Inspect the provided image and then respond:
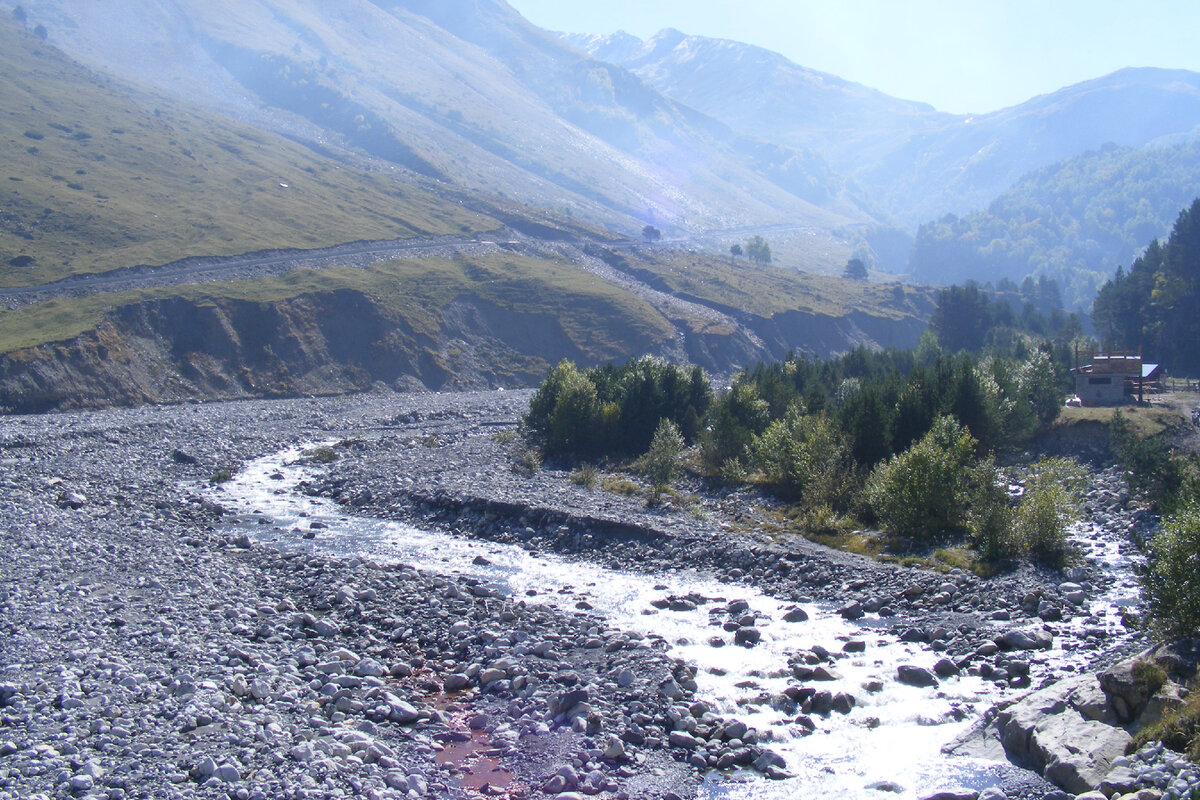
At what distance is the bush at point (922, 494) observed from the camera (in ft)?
111

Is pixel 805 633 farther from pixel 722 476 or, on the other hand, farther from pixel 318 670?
pixel 722 476

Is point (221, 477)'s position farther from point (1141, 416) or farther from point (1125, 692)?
point (1141, 416)

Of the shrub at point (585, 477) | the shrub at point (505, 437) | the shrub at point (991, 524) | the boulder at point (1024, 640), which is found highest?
the shrub at point (991, 524)

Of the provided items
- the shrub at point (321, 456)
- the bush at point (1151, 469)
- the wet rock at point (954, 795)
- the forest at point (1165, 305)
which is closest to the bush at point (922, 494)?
the bush at point (1151, 469)

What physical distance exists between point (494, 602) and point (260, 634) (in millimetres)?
6857

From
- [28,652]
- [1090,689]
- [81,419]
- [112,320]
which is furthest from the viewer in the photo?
[112,320]

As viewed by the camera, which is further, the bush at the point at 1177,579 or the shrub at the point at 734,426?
the shrub at the point at 734,426

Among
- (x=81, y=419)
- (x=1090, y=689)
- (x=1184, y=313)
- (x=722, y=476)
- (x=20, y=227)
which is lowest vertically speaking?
(x=81, y=419)

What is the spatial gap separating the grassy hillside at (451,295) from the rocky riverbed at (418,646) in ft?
166

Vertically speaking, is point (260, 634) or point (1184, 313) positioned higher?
point (1184, 313)

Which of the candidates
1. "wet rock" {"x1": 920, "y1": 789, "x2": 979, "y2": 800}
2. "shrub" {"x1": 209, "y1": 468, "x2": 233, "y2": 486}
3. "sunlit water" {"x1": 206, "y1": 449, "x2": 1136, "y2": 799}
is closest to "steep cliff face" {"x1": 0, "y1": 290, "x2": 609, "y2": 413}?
"shrub" {"x1": 209, "y1": 468, "x2": 233, "y2": 486}

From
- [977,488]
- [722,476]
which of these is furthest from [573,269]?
[977,488]

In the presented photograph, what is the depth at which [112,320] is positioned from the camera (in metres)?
82.4

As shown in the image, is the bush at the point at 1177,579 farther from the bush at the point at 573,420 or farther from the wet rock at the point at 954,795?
the bush at the point at 573,420
